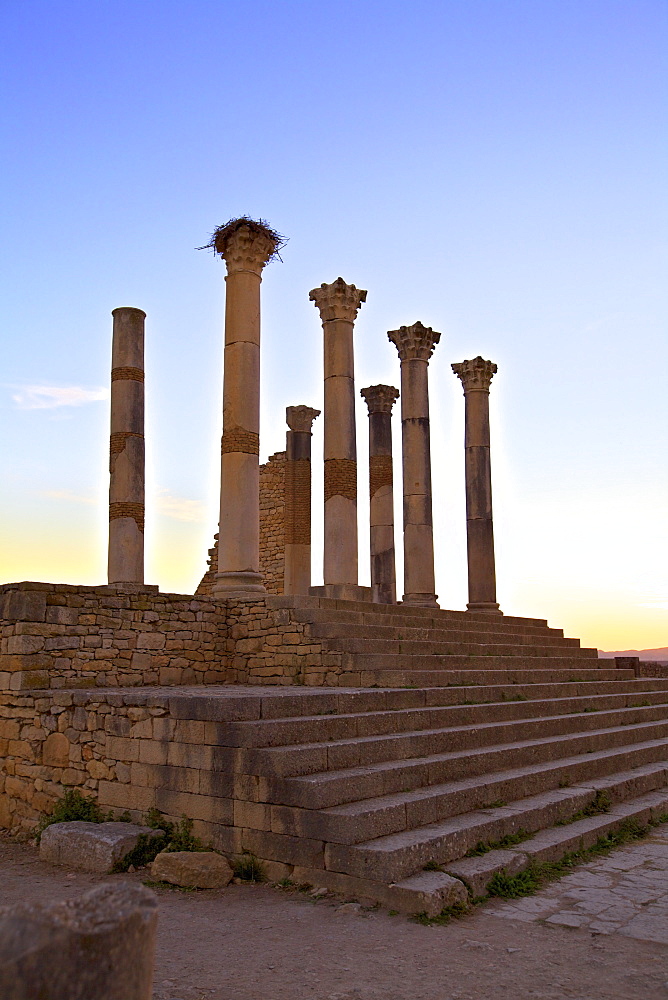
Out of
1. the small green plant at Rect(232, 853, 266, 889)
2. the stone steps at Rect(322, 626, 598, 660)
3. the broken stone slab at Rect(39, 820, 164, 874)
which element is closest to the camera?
the small green plant at Rect(232, 853, 266, 889)

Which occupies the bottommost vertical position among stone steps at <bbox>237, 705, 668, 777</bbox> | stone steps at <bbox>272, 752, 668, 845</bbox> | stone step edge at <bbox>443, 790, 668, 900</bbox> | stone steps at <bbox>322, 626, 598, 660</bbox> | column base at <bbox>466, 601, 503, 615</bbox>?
stone step edge at <bbox>443, 790, 668, 900</bbox>

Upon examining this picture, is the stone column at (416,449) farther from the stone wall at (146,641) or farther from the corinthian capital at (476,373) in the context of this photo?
the stone wall at (146,641)

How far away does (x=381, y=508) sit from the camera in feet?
76.1

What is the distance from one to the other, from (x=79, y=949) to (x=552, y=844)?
16.8ft

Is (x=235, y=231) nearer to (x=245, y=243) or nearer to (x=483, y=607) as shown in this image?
(x=245, y=243)

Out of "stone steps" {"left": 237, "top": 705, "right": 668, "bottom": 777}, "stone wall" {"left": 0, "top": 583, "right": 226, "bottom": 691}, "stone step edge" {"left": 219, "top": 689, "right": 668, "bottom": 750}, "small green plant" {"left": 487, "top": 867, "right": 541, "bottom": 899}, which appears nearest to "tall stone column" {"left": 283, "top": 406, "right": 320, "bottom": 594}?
"stone wall" {"left": 0, "top": 583, "right": 226, "bottom": 691}

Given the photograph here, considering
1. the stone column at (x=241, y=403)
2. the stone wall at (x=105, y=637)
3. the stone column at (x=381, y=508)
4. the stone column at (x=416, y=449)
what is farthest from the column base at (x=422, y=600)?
the stone wall at (x=105, y=637)

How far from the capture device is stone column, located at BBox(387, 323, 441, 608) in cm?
2019

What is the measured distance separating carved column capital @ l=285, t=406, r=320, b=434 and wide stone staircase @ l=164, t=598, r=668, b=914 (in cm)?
1308

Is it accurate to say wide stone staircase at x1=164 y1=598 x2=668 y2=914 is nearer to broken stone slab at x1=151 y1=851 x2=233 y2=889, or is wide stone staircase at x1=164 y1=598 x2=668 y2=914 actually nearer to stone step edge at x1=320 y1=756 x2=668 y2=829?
stone step edge at x1=320 y1=756 x2=668 y2=829

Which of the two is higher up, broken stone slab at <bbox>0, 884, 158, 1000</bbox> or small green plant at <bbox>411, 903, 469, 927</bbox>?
broken stone slab at <bbox>0, 884, 158, 1000</bbox>

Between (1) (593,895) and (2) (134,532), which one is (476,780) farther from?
(2) (134,532)

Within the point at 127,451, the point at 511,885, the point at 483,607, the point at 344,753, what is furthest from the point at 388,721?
the point at 483,607

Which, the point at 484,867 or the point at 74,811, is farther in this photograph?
the point at 74,811
